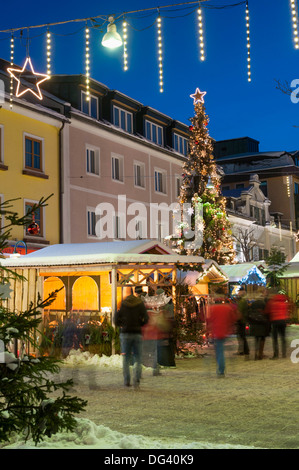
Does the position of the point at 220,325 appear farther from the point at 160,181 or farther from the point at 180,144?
the point at 180,144

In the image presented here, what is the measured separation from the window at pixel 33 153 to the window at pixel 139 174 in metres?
7.37

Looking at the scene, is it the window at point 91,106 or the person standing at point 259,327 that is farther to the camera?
the window at point 91,106

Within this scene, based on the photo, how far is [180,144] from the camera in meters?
39.2

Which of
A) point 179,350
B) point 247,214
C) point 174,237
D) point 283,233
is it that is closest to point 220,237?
point 174,237

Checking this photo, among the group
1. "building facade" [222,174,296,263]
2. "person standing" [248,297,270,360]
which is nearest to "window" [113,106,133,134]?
"building facade" [222,174,296,263]

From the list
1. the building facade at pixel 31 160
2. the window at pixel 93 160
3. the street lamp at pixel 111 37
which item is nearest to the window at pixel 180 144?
the window at pixel 93 160

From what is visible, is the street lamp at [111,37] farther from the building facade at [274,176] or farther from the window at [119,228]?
the building facade at [274,176]

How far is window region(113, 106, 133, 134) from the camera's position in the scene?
33.4 m

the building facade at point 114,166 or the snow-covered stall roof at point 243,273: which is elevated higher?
the building facade at point 114,166

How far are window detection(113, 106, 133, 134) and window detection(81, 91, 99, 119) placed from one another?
4.60 ft

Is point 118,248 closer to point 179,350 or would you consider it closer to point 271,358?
point 179,350

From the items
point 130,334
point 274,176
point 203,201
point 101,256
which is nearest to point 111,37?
point 130,334

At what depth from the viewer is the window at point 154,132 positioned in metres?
36.0

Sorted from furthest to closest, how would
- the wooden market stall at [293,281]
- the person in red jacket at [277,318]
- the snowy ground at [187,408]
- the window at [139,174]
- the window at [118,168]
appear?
the window at [139,174], the window at [118,168], the wooden market stall at [293,281], the person in red jacket at [277,318], the snowy ground at [187,408]
